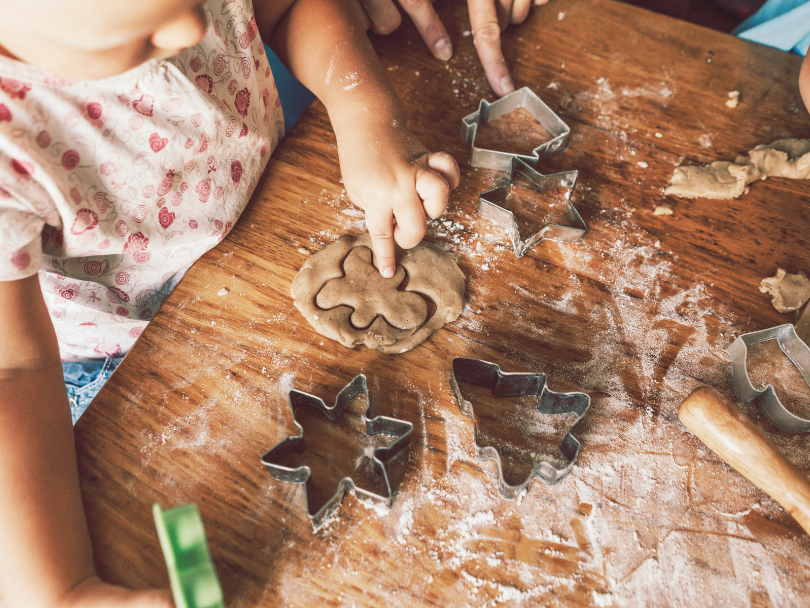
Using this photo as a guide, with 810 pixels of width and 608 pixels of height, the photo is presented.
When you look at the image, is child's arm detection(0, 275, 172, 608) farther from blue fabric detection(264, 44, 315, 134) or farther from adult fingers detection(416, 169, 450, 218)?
blue fabric detection(264, 44, 315, 134)

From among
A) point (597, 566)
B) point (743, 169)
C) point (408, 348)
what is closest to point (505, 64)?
point (743, 169)

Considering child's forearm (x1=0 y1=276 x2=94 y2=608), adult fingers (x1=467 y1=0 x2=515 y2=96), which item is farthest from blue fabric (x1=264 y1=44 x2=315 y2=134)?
child's forearm (x1=0 y1=276 x2=94 y2=608)

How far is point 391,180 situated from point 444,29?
48 centimetres

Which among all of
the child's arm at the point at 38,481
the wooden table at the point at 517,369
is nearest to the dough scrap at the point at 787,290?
the wooden table at the point at 517,369

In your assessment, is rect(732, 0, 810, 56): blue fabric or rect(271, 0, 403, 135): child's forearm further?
rect(732, 0, 810, 56): blue fabric

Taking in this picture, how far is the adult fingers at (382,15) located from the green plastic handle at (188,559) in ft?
3.05

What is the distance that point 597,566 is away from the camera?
61 centimetres

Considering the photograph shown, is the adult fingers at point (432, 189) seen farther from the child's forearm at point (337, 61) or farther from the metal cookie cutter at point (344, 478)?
the metal cookie cutter at point (344, 478)

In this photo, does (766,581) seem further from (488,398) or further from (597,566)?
(488,398)

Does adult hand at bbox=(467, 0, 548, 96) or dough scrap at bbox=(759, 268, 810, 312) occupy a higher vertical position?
adult hand at bbox=(467, 0, 548, 96)

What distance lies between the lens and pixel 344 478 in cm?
62

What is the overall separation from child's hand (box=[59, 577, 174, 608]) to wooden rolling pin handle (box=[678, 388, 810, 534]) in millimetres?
663

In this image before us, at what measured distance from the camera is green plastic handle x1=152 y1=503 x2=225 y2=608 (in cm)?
49

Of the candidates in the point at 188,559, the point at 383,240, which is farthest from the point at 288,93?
the point at 188,559
